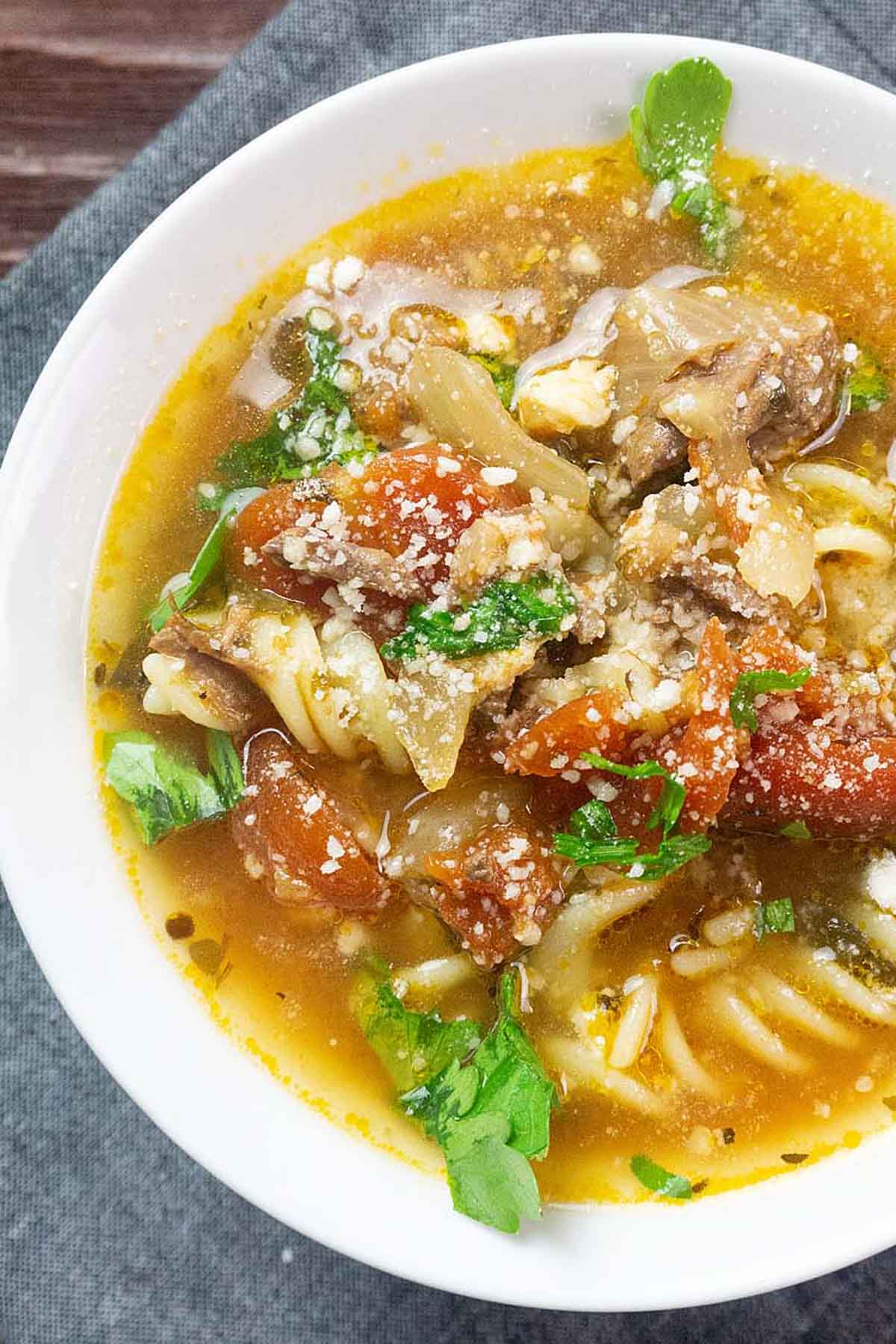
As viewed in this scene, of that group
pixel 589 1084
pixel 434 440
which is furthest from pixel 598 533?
Result: pixel 589 1084

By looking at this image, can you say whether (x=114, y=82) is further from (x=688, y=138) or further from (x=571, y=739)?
(x=571, y=739)

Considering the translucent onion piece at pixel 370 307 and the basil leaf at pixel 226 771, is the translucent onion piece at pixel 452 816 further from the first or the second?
the translucent onion piece at pixel 370 307

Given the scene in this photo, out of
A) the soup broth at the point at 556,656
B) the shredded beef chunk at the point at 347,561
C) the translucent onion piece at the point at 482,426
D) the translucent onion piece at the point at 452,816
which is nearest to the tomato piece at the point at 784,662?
the soup broth at the point at 556,656

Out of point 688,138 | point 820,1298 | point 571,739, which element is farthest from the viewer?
point 820,1298

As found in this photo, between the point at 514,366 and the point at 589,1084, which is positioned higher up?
the point at 514,366

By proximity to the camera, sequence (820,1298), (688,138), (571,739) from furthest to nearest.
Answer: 1. (820,1298)
2. (688,138)
3. (571,739)

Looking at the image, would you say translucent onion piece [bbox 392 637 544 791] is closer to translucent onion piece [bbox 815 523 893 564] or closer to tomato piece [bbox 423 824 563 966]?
tomato piece [bbox 423 824 563 966]
